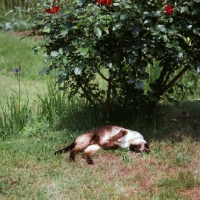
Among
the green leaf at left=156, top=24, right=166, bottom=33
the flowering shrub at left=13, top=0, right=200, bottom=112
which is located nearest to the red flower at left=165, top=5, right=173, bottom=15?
the flowering shrub at left=13, top=0, right=200, bottom=112

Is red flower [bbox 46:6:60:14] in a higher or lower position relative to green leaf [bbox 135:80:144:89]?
higher

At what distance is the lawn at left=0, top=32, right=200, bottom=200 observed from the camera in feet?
11.7

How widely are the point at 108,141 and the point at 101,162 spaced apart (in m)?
0.29

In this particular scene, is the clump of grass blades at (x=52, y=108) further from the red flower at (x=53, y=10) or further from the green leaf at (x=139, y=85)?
the green leaf at (x=139, y=85)

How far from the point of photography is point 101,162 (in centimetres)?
412

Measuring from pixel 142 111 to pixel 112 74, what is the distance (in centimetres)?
79

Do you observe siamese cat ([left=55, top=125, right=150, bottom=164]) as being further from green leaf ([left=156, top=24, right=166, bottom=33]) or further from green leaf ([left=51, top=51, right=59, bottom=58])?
green leaf ([left=156, top=24, right=166, bottom=33])

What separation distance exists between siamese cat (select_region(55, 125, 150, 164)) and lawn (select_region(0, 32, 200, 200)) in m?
0.07

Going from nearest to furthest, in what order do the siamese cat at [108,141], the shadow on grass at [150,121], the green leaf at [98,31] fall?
the green leaf at [98,31]
the siamese cat at [108,141]
the shadow on grass at [150,121]

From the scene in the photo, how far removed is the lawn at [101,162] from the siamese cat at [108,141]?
71mm

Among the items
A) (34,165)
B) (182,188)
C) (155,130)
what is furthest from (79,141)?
(182,188)

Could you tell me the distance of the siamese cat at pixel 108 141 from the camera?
14.1 ft

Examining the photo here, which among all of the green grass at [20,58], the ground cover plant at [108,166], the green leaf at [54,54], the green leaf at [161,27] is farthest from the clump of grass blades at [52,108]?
the green grass at [20,58]

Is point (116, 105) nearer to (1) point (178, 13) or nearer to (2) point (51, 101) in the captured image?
(2) point (51, 101)
